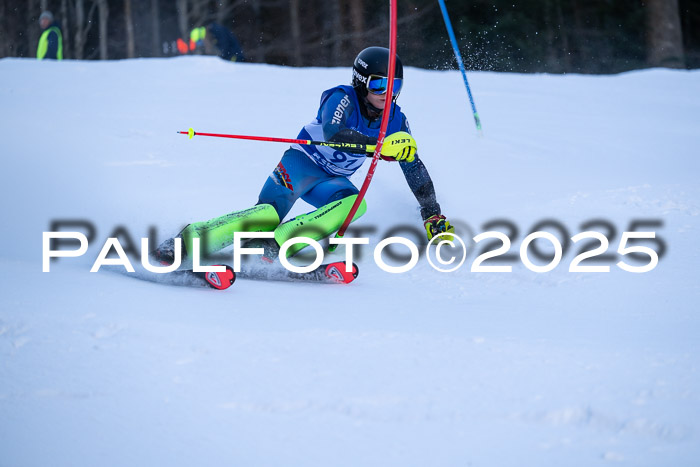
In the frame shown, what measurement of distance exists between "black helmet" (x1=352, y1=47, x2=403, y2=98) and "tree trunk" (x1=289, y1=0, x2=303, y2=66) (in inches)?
647

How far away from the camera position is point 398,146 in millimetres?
3453

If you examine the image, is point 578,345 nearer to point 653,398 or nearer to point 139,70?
point 653,398

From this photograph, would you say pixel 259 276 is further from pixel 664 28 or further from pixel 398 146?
pixel 664 28

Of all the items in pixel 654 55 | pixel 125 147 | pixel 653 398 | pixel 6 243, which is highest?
pixel 654 55

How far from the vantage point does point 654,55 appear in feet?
44.5

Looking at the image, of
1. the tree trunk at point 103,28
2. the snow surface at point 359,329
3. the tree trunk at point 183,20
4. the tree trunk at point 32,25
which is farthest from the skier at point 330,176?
the tree trunk at point 32,25

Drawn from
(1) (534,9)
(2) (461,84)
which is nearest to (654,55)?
(1) (534,9)

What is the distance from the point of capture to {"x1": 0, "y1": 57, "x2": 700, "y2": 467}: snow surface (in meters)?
1.87

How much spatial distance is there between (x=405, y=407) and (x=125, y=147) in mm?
4126

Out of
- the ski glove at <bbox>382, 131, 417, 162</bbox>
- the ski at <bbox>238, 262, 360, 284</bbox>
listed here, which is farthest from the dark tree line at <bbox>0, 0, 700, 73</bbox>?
the ski at <bbox>238, 262, 360, 284</bbox>

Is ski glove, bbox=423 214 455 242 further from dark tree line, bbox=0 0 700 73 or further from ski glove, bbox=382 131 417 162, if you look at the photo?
dark tree line, bbox=0 0 700 73

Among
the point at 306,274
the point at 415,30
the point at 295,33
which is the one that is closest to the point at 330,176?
the point at 306,274

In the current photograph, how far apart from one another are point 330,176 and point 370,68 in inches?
25.8

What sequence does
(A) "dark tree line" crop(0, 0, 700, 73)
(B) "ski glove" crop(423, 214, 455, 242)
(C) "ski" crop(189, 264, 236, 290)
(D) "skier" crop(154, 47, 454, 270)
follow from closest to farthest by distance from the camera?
(C) "ski" crop(189, 264, 236, 290), (D) "skier" crop(154, 47, 454, 270), (B) "ski glove" crop(423, 214, 455, 242), (A) "dark tree line" crop(0, 0, 700, 73)
